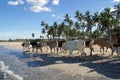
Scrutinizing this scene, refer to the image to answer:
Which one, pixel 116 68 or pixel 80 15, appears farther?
pixel 80 15

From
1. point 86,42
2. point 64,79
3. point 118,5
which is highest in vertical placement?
point 118,5

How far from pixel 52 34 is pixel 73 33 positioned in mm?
15411

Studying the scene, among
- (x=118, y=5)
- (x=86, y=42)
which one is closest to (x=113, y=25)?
(x=118, y=5)

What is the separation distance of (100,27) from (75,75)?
60.8 meters

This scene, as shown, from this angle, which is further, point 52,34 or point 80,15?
point 52,34

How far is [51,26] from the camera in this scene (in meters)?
106

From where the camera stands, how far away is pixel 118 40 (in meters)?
25.3

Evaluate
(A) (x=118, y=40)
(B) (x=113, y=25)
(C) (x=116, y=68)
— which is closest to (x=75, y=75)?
(C) (x=116, y=68)

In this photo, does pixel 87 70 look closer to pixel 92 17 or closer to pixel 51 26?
pixel 92 17

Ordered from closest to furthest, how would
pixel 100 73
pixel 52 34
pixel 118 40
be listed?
pixel 100 73
pixel 118 40
pixel 52 34

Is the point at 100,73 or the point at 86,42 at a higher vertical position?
the point at 86,42

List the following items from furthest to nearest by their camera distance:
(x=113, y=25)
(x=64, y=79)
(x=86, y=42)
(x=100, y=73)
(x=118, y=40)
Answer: (x=113, y=25) < (x=86, y=42) < (x=118, y=40) < (x=100, y=73) < (x=64, y=79)

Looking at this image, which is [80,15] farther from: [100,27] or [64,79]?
[64,79]

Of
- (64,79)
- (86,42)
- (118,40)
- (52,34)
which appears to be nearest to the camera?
(64,79)
